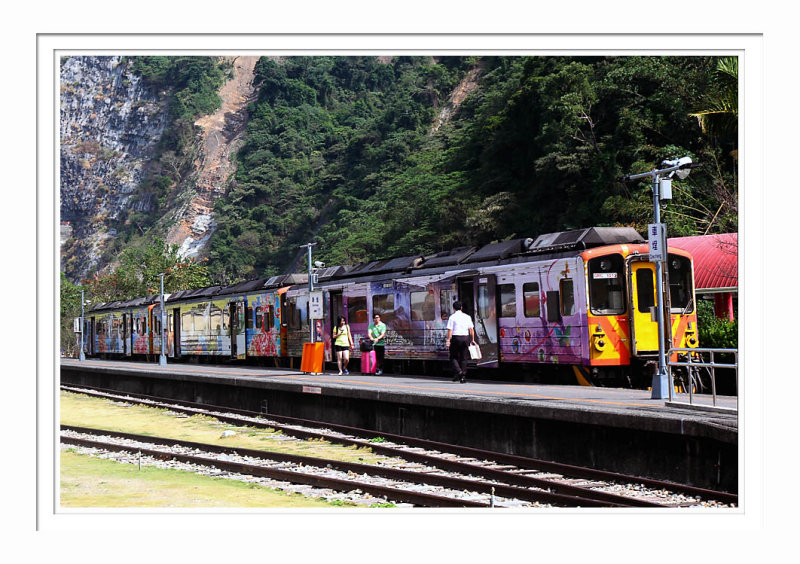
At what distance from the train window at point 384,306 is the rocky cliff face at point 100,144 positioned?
338ft

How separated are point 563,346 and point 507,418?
14.9 ft

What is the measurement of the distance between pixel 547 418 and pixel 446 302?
936cm

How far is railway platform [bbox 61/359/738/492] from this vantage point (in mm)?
10367

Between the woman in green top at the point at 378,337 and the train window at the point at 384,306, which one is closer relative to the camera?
the woman in green top at the point at 378,337

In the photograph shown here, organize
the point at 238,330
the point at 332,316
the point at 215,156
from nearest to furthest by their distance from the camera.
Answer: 1. the point at 332,316
2. the point at 238,330
3. the point at 215,156

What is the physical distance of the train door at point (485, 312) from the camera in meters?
20.0

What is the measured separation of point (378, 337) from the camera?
2317cm

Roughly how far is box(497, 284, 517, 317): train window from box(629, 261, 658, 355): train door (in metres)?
2.74

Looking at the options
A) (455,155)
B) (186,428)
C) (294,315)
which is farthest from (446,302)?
(455,155)

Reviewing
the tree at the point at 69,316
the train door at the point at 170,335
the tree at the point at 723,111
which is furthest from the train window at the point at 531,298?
the tree at the point at 69,316

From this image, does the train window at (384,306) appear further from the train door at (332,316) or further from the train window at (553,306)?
the train window at (553,306)

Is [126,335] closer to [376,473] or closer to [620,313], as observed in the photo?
[620,313]
